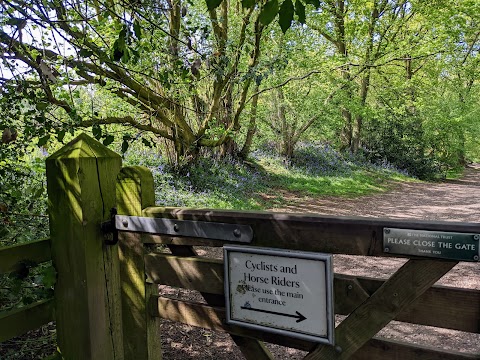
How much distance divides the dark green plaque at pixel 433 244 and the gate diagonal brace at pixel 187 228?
0.60 metres

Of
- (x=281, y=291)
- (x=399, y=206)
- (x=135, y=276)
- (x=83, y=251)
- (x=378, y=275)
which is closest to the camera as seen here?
(x=281, y=291)

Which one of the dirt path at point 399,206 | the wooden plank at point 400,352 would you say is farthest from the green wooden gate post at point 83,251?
the dirt path at point 399,206

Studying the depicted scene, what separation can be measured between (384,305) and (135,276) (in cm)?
126

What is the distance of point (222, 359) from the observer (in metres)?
3.48

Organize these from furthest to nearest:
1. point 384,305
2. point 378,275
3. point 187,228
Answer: point 378,275
point 187,228
point 384,305

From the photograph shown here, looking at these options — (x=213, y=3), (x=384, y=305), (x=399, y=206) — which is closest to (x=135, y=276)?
(x=384, y=305)

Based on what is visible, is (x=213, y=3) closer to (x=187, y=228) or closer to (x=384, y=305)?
(x=187, y=228)

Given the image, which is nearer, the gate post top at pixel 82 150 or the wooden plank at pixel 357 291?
the wooden plank at pixel 357 291

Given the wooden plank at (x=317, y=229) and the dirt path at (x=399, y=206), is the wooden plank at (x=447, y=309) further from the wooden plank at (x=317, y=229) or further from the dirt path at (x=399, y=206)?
the dirt path at (x=399, y=206)

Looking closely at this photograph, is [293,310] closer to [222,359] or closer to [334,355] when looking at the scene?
[334,355]

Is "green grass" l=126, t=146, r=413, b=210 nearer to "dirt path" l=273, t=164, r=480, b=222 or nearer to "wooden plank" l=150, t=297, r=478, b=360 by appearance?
"dirt path" l=273, t=164, r=480, b=222

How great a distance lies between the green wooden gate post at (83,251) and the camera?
1974 mm

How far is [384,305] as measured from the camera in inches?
60.4

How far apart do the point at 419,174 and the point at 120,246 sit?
2172 cm
